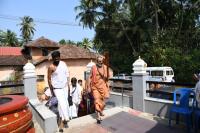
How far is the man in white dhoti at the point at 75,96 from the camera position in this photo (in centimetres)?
790

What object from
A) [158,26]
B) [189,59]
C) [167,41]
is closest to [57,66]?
[189,59]

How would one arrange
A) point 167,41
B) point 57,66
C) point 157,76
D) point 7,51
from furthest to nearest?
point 7,51
point 167,41
point 157,76
point 57,66

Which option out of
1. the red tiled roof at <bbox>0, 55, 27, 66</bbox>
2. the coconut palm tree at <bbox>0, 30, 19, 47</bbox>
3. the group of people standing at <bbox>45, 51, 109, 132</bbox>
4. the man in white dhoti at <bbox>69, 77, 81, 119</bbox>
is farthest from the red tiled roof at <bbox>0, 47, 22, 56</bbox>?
the group of people standing at <bbox>45, 51, 109, 132</bbox>

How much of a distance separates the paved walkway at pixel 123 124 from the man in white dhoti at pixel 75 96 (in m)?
0.97

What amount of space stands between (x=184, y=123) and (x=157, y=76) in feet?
55.9

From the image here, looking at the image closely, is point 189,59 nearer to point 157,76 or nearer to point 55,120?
point 157,76

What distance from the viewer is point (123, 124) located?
6570 mm

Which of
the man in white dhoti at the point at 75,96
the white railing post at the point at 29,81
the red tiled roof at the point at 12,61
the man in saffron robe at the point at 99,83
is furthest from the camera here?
the red tiled roof at the point at 12,61

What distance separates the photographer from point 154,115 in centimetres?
722

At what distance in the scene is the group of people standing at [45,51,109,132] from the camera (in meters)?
6.00

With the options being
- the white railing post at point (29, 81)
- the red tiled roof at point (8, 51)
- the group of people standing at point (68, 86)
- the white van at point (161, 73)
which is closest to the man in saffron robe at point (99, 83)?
the group of people standing at point (68, 86)

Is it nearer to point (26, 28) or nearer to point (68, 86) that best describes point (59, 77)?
point (68, 86)

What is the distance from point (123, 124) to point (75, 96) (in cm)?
200

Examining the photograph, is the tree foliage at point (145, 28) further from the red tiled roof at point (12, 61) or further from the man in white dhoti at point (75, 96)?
the man in white dhoti at point (75, 96)
